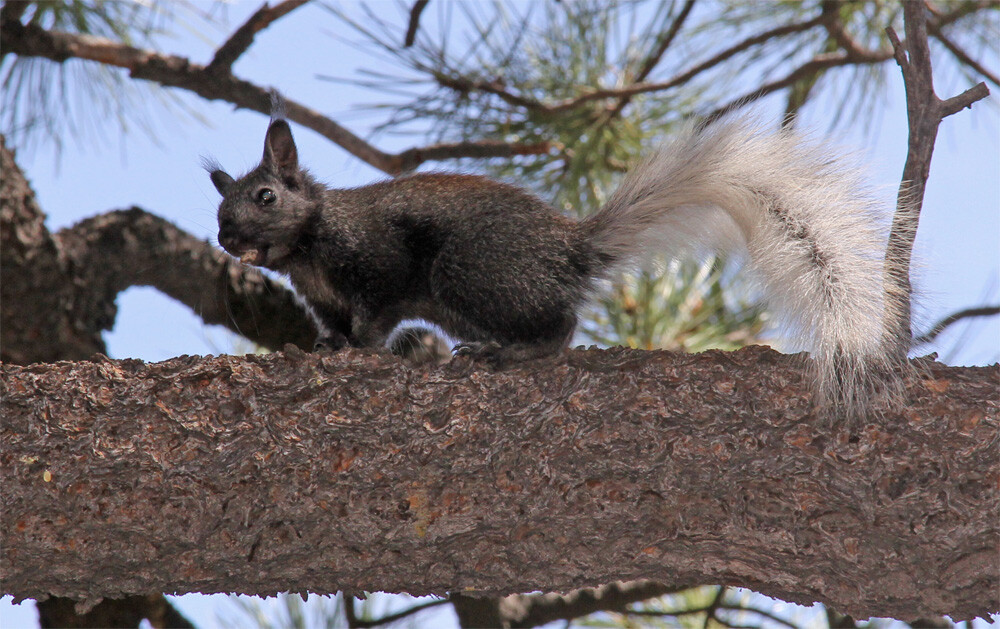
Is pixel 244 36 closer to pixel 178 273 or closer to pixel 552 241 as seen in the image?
pixel 178 273

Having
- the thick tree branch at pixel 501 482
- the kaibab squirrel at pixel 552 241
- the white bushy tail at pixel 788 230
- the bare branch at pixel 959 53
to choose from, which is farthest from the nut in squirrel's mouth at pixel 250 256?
the bare branch at pixel 959 53

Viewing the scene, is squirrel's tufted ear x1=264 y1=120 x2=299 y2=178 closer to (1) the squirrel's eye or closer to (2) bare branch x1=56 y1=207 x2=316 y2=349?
(1) the squirrel's eye

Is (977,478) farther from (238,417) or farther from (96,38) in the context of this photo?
(96,38)

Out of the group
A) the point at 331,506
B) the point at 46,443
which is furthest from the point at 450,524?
the point at 46,443

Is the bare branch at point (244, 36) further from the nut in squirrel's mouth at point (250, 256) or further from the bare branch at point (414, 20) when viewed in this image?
the nut in squirrel's mouth at point (250, 256)

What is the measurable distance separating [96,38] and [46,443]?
174 cm

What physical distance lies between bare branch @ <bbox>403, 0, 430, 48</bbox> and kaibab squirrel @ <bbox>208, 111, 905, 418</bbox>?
0.81m

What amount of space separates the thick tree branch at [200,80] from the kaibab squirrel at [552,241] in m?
0.55

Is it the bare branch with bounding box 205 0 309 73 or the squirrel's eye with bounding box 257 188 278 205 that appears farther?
the bare branch with bounding box 205 0 309 73

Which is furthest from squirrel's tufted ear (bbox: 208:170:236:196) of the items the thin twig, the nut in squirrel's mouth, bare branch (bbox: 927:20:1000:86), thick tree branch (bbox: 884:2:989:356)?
bare branch (bbox: 927:20:1000:86)

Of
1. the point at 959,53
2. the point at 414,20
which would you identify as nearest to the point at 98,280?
the point at 414,20

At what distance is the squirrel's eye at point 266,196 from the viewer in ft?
7.64

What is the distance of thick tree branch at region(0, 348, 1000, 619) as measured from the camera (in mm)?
1706

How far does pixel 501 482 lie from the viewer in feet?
5.83
